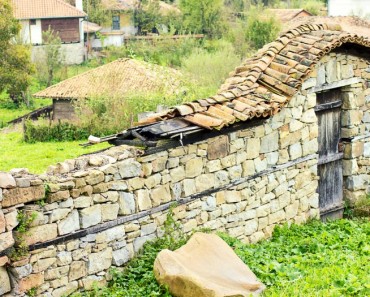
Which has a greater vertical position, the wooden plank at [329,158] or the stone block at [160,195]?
the stone block at [160,195]

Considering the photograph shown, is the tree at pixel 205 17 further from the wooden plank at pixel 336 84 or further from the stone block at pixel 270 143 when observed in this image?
the stone block at pixel 270 143

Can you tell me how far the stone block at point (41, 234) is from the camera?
19.4 feet

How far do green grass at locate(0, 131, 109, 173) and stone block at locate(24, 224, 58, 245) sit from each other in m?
9.45

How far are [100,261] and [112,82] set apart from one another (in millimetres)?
19495

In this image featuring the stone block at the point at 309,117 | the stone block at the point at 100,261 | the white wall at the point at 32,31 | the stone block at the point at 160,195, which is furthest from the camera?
the white wall at the point at 32,31

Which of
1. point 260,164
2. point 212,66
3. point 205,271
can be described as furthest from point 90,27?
point 205,271

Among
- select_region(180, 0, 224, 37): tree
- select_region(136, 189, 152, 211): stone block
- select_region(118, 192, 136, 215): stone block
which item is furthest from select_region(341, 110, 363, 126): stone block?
select_region(180, 0, 224, 37): tree

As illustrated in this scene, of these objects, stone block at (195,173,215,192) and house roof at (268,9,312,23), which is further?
house roof at (268,9,312,23)

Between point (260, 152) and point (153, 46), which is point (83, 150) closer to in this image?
point (260, 152)

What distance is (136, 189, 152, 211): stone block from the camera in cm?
694

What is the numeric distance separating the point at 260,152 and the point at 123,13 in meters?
36.3

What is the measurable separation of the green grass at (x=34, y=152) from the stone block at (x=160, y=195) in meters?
8.64

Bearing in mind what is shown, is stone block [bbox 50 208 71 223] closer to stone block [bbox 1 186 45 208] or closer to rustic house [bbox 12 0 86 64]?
stone block [bbox 1 186 45 208]

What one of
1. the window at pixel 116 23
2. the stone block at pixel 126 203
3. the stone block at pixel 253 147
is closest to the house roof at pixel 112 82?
the stone block at pixel 253 147
